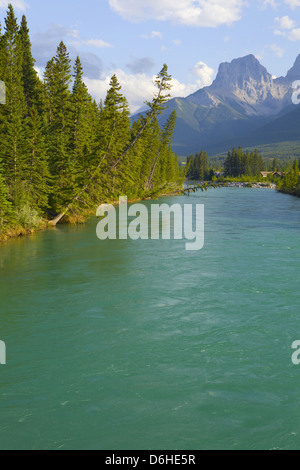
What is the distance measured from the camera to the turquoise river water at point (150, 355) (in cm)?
840

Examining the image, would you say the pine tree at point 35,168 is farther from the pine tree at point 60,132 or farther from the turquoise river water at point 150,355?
the turquoise river water at point 150,355

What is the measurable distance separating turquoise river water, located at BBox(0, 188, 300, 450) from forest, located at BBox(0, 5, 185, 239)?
12330 millimetres

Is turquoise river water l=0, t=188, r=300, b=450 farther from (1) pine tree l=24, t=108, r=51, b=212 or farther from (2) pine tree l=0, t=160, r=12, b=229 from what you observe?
(1) pine tree l=24, t=108, r=51, b=212

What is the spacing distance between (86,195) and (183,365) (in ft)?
98.3

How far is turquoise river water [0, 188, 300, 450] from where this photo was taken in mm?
8398

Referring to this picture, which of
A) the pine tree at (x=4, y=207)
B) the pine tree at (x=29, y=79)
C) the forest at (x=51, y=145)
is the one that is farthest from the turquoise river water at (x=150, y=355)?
the pine tree at (x=29, y=79)

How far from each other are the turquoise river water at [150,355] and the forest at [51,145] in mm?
12330

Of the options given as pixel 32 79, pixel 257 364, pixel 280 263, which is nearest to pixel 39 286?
pixel 257 364

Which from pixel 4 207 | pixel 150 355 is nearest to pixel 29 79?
pixel 4 207

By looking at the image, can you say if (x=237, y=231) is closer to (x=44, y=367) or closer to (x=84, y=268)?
(x=84, y=268)

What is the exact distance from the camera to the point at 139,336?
13.0 meters

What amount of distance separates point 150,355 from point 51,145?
108 feet

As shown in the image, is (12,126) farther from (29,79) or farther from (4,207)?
(29,79)

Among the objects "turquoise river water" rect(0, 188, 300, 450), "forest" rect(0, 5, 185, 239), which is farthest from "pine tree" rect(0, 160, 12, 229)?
"turquoise river water" rect(0, 188, 300, 450)
